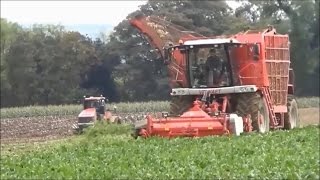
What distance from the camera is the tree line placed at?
49.1m

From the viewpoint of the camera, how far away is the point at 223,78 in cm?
2016

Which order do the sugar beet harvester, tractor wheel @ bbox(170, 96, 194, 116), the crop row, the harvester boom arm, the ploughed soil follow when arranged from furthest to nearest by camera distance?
the crop row → the ploughed soil → the harvester boom arm → tractor wheel @ bbox(170, 96, 194, 116) → the sugar beet harvester

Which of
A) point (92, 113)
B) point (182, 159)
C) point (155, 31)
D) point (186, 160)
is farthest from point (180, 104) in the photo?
point (92, 113)

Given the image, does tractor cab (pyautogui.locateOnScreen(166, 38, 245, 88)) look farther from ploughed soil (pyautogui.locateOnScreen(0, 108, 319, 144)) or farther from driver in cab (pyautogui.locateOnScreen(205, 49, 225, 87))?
ploughed soil (pyautogui.locateOnScreen(0, 108, 319, 144))

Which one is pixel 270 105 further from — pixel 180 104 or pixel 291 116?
pixel 291 116

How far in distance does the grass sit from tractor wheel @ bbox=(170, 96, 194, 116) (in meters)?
3.26

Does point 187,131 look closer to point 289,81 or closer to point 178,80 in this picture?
point 178,80

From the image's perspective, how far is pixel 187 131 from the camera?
701 inches

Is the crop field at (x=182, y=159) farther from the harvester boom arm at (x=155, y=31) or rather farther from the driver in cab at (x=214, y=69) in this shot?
the harvester boom arm at (x=155, y=31)

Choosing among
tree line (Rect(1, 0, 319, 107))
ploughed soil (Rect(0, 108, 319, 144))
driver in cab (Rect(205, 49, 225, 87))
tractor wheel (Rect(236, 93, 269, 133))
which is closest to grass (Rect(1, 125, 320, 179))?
tractor wheel (Rect(236, 93, 269, 133))

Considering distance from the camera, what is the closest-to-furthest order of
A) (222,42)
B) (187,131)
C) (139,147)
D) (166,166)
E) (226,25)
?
1. (166,166)
2. (139,147)
3. (187,131)
4. (222,42)
5. (226,25)

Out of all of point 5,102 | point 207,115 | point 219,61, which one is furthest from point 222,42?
point 5,102

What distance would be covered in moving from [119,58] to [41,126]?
658 inches

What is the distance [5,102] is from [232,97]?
120ft
